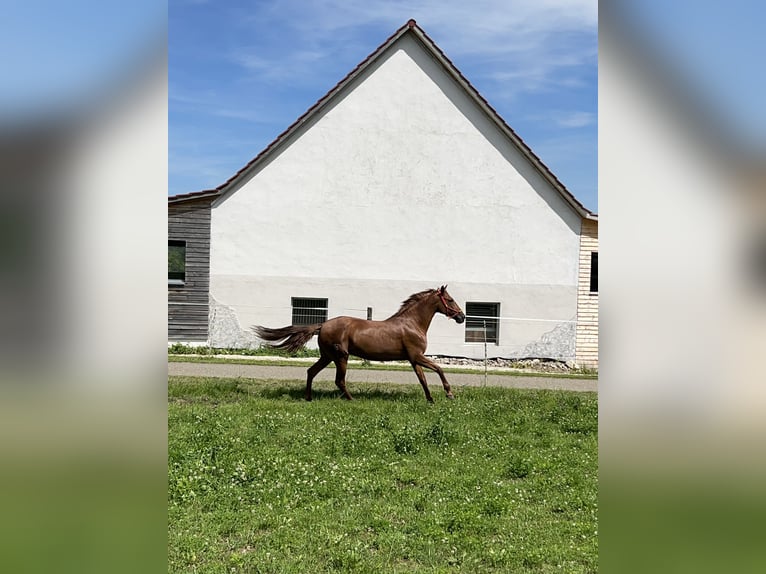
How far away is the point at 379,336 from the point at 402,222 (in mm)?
9543

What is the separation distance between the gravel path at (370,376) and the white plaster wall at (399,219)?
381cm

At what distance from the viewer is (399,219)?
2064 centimetres

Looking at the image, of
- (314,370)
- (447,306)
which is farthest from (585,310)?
(314,370)

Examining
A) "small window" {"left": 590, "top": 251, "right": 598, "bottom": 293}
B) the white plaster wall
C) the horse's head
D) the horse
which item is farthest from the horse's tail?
"small window" {"left": 590, "top": 251, "right": 598, "bottom": 293}

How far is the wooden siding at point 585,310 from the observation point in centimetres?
2088

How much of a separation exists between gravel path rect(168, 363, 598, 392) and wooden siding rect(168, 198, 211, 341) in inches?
150

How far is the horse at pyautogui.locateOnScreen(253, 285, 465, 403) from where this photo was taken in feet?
37.2

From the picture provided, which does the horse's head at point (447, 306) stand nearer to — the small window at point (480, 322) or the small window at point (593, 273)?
the small window at point (480, 322)

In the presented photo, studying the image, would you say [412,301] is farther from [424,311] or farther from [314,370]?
[314,370]

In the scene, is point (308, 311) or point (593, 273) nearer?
point (308, 311)

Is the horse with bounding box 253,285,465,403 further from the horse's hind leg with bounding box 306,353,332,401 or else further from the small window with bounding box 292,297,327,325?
the small window with bounding box 292,297,327,325

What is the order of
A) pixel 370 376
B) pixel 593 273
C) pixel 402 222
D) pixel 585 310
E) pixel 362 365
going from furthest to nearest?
pixel 593 273
pixel 585 310
pixel 402 222
pixel 362 365
pixel 370 376
